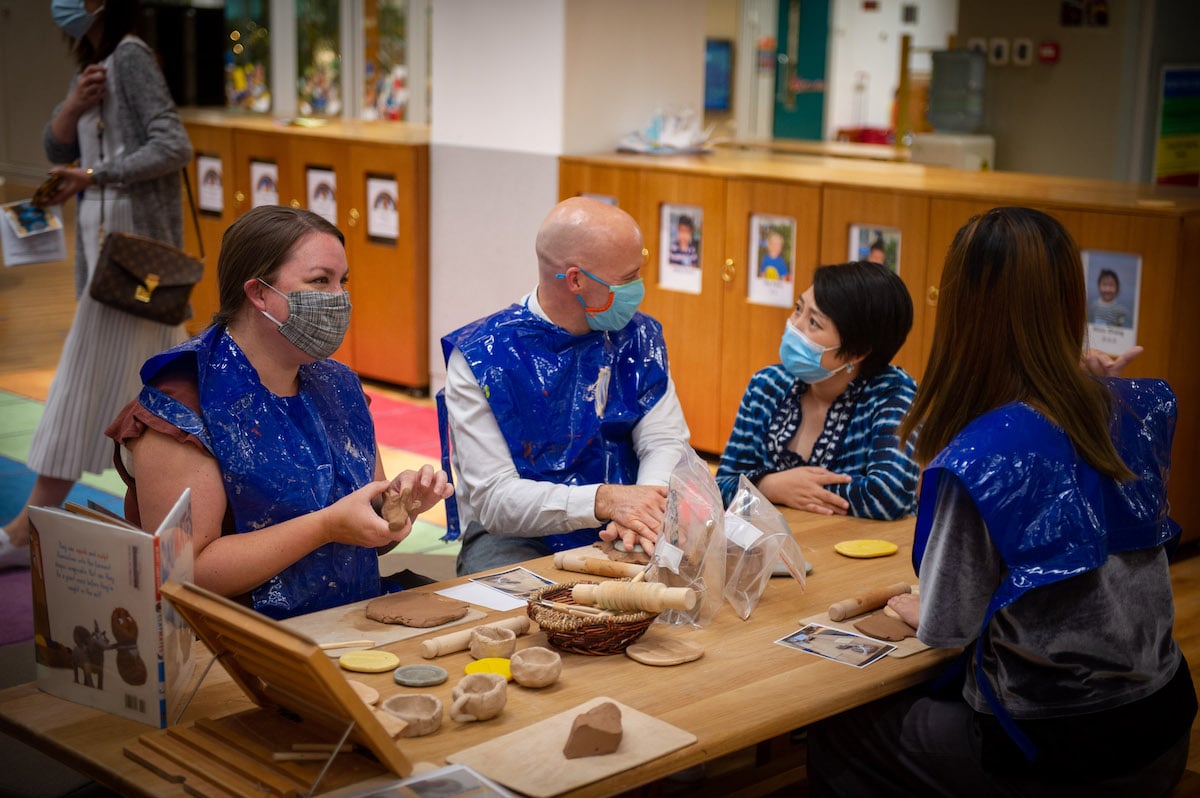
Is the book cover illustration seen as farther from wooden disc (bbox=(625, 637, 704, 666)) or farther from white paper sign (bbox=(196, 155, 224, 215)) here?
white paper sign (bbox=(196, 155, 224, 215))

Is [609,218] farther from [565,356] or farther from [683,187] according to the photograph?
[683,187]

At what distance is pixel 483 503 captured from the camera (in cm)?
322

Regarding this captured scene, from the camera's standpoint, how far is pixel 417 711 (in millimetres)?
2033

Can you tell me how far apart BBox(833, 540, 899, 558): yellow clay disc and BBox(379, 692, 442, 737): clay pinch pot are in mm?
1130

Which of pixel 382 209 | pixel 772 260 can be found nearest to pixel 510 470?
pixel 772 260

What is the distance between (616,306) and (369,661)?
4.30 ft

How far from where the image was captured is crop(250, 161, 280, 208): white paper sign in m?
7.93

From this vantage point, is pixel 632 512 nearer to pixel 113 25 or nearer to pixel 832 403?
pixel 832 403

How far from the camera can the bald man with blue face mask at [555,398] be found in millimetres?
3246

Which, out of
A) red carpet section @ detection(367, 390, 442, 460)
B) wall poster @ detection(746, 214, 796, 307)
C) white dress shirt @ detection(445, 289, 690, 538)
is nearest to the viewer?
white dress shirt @ detection(445, 289, 690, 538)

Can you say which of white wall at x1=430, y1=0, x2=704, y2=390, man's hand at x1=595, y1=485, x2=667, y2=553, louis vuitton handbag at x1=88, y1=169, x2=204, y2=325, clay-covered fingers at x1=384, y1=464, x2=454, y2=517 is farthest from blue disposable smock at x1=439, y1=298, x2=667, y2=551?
white wall at x1=430, y1=0, x2=704, y2=390

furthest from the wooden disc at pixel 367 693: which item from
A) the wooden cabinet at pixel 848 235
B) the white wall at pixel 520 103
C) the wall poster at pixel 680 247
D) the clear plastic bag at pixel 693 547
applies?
the white wall at pixel 520 103

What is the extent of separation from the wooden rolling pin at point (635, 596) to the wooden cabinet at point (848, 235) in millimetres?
3006

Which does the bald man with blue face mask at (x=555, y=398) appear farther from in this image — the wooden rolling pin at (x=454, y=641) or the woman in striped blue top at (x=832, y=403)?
the wooden rolling pin at (x=454, y=641)
